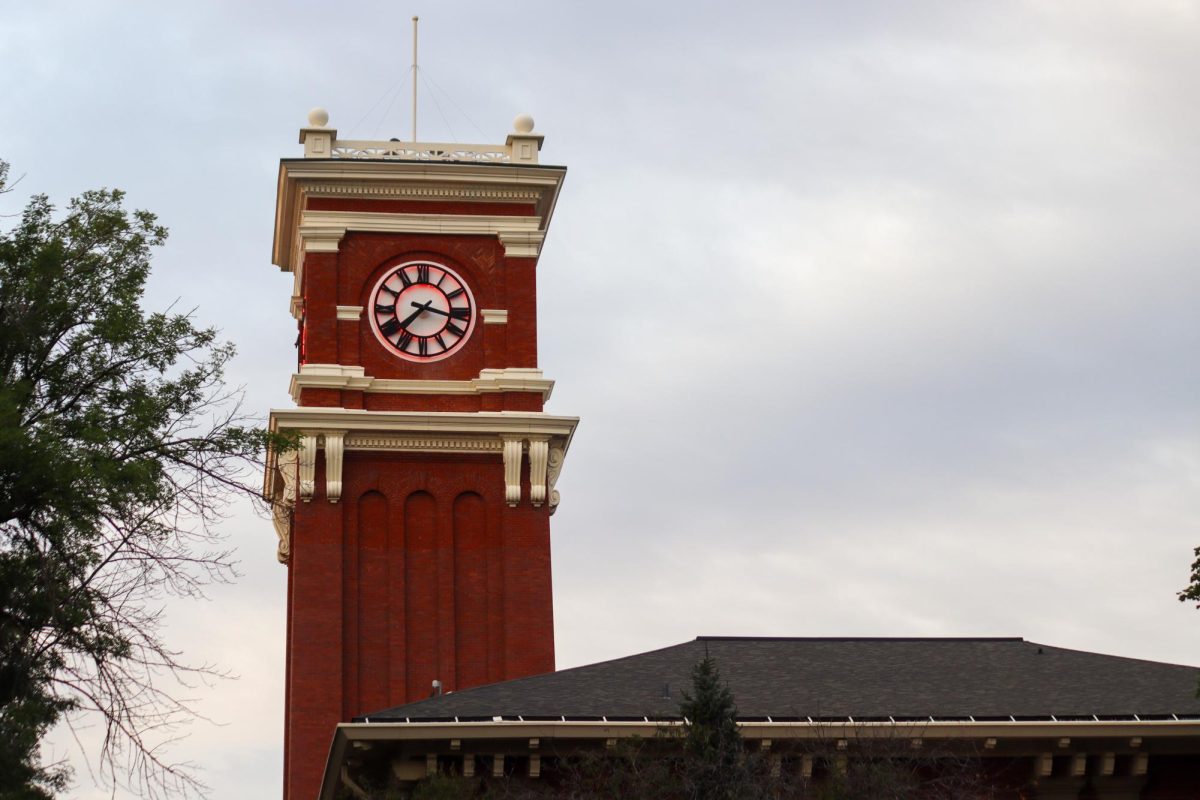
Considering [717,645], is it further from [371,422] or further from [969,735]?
[371,422]

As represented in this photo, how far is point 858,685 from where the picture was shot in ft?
102

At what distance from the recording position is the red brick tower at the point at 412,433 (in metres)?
45.8

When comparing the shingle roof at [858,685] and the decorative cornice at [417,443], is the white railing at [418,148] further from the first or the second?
the shingle roof at [858,685]

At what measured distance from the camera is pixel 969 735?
2875cm

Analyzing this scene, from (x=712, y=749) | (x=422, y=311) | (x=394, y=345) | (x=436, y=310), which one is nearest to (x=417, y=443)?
(x=394, y=345)

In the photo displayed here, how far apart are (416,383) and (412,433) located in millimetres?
1138

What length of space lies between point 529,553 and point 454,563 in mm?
1536

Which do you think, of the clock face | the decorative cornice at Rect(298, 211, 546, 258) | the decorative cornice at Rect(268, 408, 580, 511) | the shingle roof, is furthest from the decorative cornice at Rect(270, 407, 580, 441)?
the shingle roof

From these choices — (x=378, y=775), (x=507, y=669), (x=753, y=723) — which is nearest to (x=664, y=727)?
(x=753, y=723)

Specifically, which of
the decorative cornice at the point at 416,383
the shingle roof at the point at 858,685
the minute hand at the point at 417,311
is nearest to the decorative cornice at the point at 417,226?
the minute hand at the point at 417,311

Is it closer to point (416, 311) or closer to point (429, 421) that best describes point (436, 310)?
point (416, 311)

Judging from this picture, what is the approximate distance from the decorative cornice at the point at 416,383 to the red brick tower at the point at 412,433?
4 centimetres

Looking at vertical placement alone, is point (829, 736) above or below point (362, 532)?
below

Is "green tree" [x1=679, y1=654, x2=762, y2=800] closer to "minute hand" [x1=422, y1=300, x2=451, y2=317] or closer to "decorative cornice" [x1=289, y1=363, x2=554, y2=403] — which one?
"decorative cornice" [x1=289, y1=363, x2=554, y2=403]
